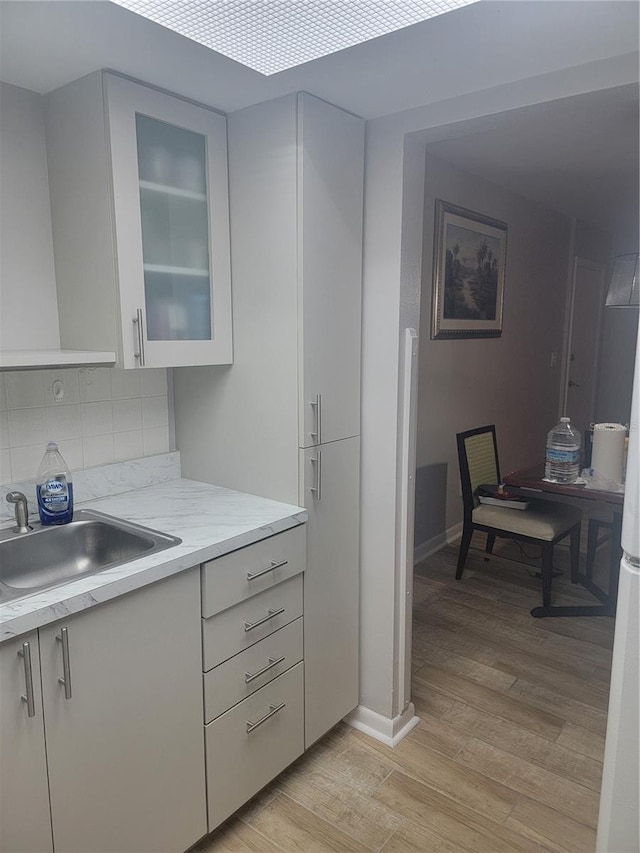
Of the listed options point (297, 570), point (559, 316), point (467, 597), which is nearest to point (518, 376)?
point (559, 316)

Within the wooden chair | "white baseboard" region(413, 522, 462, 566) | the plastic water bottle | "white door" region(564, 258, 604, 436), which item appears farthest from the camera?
"white door" region(564, 258, 604, 436)

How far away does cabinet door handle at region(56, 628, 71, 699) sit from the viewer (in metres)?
1.34

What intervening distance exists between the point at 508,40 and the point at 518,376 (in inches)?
135

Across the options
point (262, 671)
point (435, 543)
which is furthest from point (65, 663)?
point (435, 543)

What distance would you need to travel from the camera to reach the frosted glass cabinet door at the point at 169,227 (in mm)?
1688

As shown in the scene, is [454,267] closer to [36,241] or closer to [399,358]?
[399,358]

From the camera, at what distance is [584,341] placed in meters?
5.65

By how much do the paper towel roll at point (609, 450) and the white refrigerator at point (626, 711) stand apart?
172 cm

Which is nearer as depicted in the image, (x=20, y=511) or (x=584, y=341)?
(x=20, y=511)

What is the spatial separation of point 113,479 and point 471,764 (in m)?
1.62

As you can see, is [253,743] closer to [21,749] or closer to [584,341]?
[21,749]

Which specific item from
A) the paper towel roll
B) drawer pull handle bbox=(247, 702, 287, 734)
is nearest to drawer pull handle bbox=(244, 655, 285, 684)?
drawer pull handle bbox=(247, 702, 287, 734)

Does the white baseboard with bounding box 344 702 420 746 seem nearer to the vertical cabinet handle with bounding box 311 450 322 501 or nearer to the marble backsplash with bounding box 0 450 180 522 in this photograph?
the vertical cabinet handle with bounding box 311 450 322 501

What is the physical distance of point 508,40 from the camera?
1.46m
